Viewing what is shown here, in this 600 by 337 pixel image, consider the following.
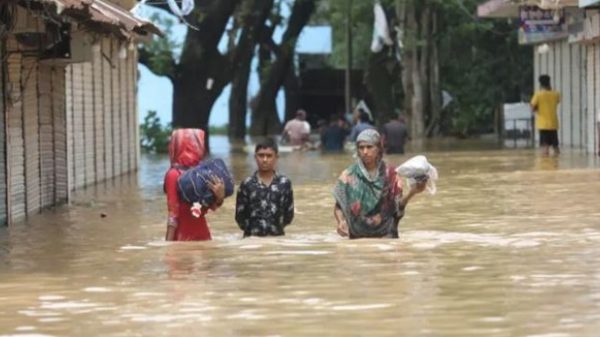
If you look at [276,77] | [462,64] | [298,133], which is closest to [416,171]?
[298,133]

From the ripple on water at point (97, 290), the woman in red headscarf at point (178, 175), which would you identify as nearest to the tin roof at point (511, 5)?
the woman in red headscarf at point (178, 175)

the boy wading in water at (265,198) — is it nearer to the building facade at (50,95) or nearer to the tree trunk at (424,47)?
the building facade at (50,95)

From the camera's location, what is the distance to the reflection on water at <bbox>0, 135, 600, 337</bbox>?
8023 millimetres

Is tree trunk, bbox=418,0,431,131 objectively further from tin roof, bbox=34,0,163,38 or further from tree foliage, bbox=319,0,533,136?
tin roof, bbox=34,0,163,38

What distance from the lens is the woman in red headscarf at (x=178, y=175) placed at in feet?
36.8

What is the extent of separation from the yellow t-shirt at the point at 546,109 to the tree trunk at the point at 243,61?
11.6m

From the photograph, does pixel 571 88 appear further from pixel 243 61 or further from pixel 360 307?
pixel 360 307

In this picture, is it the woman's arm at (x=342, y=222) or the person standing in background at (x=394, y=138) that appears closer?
the woman's arm at (x=342, y=222)

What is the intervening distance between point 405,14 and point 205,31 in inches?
390

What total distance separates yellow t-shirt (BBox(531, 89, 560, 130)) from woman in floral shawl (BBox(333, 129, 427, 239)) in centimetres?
1823

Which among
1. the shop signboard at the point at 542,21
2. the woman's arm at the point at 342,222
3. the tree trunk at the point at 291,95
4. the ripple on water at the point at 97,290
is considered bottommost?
the ripple on water at the point at 97,290

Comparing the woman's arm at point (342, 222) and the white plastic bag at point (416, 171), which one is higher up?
the white plastic bag at point (416, 171)

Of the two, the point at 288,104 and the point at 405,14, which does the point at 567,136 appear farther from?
the point at 288,104

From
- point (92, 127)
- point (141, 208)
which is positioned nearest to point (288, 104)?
point (92, 127)
